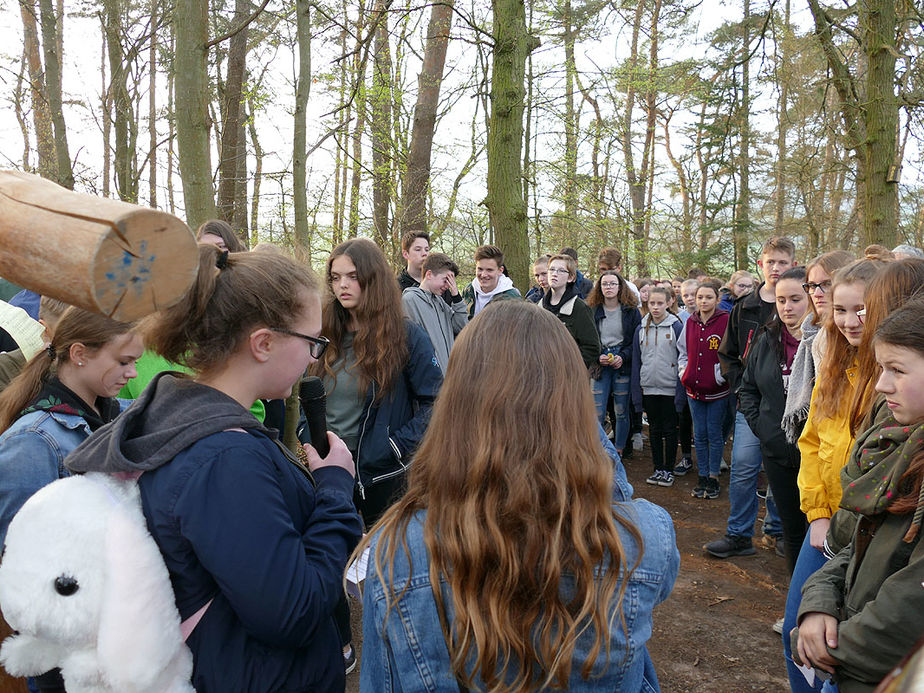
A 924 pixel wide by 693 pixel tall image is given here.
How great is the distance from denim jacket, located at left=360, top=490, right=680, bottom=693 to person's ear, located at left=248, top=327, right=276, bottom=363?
0.58 metres

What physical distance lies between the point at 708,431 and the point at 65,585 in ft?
19.6

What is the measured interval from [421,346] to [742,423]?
2800 mm

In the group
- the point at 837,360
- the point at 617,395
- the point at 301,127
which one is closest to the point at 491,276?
the point at 617,395

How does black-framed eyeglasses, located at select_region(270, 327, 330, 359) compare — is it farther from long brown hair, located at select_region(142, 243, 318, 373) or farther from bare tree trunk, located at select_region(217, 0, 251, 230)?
bare tree trunk, located at select_region(217, 0, 251, 230)

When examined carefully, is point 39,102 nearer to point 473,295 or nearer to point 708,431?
point 473,295

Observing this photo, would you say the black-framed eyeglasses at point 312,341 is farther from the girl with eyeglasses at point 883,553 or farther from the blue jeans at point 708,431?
the blue jeans at point 708,431

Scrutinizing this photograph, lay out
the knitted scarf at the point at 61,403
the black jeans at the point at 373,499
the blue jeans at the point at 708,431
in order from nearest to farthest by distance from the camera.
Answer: the knitted scarf at the point at 61,403, the black jeans at the point at 373,499, the blue jeans at the point at 708,431

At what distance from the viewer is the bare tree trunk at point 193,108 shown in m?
5.27

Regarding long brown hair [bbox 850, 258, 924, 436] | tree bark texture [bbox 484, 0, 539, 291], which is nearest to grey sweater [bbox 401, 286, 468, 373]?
tree bark texture [bbox 484, 0, 539, 291]

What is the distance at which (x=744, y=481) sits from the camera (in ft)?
15.6

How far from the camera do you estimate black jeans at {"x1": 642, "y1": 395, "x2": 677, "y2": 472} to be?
694cm

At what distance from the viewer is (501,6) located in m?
6.67

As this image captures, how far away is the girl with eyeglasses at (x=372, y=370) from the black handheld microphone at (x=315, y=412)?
1.14 metres

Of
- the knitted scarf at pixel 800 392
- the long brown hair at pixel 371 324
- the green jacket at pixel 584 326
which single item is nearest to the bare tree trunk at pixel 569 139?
the green jacket at pixel 584 326
